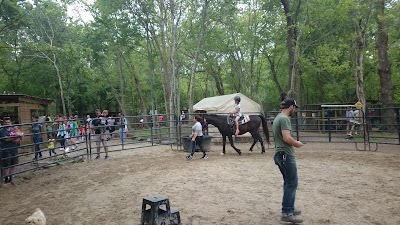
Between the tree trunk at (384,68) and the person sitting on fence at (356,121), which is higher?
the tree trunk at (384,68)

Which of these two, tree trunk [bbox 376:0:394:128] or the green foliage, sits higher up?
the green foliage

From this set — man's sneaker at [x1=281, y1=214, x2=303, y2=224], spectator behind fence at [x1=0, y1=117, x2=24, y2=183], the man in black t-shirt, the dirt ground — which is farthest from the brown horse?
man's sneaker at [x1=281, y1=214, x2=303, y2=224]

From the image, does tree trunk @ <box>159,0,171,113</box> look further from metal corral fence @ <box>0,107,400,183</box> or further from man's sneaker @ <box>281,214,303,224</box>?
man's sneaker @ <box>281,214,303,224</box>

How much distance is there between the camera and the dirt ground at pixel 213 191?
13.6 feet

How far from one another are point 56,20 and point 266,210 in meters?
23.8

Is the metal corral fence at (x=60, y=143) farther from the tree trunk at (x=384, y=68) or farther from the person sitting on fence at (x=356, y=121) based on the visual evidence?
the tree trunk at (x=384, y=68)

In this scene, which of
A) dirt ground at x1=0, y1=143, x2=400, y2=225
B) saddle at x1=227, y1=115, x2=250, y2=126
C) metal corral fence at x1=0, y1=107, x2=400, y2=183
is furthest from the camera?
saddle at x1=227, y1=115, x2=250, y2=126

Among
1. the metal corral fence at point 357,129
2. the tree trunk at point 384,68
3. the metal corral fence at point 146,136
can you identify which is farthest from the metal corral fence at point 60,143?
the tree trunk at point 384,68

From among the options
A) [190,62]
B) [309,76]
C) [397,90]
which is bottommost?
[397,90]

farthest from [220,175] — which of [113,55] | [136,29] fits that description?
[113,55]

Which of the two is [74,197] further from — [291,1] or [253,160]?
[291,1]

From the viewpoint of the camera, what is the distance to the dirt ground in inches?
163

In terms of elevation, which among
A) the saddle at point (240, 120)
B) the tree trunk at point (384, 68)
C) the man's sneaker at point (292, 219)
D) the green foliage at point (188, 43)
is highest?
the green foliage at point (188, 43)

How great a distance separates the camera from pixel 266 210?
432 cm
